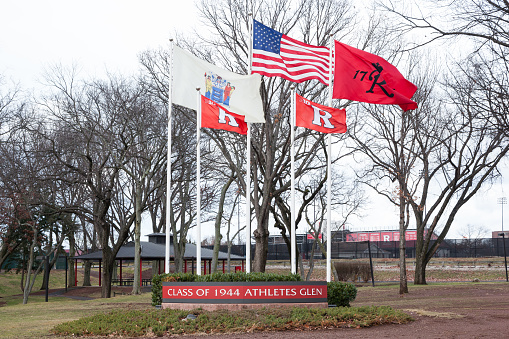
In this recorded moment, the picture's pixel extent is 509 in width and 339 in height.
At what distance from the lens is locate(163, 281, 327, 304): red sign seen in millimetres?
14148

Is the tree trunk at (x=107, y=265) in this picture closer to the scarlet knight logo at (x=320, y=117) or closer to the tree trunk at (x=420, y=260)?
the scarlet knight logo at (x=320, y=117)

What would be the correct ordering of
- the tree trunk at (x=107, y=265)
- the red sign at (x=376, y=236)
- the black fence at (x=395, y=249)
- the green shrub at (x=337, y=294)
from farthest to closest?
the red sign at (x=376, y=236), the black fence at (x=395, y=249), the tree trunk at (x=107, y=265), the green shrub at (x=337, y=294)

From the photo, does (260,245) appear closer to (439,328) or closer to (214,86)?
(214,86)

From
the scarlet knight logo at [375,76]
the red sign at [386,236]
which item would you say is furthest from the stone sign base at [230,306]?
the red sign at [386,236]

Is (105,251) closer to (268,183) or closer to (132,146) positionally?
(132,146)

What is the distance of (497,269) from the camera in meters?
42.5

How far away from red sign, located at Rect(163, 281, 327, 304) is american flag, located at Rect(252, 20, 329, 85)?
6.38 m

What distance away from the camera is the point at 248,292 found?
14125 millimetres

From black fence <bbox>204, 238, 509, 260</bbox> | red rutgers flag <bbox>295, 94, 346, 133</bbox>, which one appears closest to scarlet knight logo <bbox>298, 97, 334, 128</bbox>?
red rutgers flag <bbox>295, 94, 346, 133</bbox>

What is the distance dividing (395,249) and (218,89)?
48.8 meters

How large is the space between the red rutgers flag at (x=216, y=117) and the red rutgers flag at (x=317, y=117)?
187cm

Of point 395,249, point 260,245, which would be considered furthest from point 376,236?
point 260,245

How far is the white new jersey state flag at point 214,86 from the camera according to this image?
52.3ft

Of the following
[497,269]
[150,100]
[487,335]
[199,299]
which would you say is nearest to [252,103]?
[199,299]
